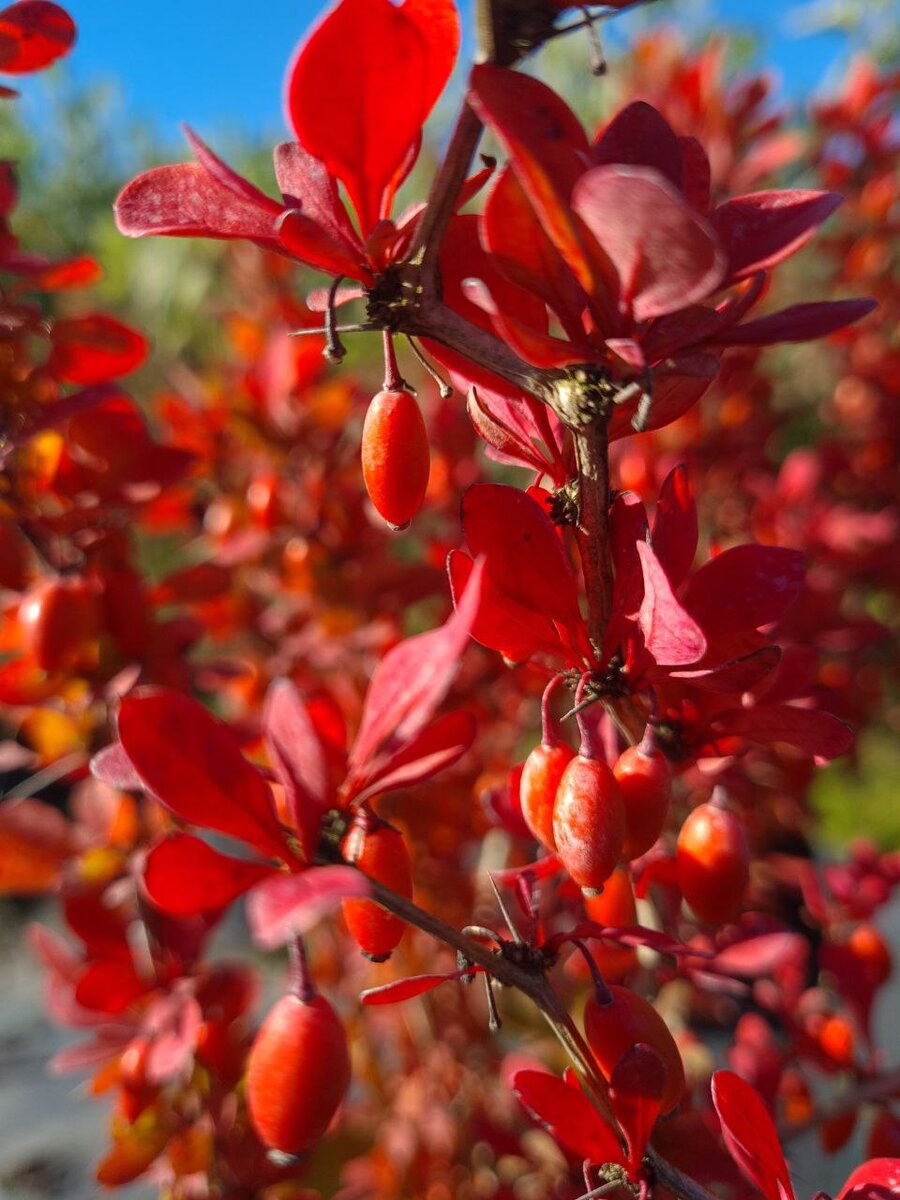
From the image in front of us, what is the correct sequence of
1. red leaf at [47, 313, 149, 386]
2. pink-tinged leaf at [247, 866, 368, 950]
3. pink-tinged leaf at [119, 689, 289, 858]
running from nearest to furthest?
pink-tinged leaf at [247, 866, 368, 950]
pink-tinged leaf at [119, 689, 289, 858]
red leaf at [47, 313, 149, 386]

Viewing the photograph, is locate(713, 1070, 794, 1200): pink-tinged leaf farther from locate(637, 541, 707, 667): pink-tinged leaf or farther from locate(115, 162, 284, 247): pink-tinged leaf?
locate(115, 162, 284, 247): pink-tinged leaf

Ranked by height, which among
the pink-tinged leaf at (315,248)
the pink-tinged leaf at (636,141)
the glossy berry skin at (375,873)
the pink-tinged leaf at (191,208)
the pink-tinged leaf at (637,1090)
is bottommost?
the pink-tinged leaf at (637,1090)

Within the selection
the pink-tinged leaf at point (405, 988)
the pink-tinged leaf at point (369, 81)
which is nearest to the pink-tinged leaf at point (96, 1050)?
the pink-tinged leaf at point (405, 988)

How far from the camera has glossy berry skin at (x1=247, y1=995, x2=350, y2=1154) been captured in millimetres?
355

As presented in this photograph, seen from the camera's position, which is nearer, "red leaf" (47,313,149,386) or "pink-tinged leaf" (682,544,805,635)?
"pink-tinged leaf" (682,544,805,635)

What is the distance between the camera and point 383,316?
1.16ft

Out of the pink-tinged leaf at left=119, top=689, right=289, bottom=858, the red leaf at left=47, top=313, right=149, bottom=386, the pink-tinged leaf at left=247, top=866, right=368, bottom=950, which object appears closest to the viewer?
the pink-tinged leaf at left=247, top=866, right=368, bottom=950

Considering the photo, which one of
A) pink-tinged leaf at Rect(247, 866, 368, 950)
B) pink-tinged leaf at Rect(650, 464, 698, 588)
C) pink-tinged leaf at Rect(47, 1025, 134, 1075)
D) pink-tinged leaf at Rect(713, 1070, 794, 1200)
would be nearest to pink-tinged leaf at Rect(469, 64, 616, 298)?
pink-tinged leaf at Rect(650, 464, 698, 588)

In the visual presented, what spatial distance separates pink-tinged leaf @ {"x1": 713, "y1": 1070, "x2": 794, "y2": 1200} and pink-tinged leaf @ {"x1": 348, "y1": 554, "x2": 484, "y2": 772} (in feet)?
0.62

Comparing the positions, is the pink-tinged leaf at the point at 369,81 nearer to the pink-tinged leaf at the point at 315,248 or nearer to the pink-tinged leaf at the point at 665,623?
the pink-tinged leaf at the point at 315,248

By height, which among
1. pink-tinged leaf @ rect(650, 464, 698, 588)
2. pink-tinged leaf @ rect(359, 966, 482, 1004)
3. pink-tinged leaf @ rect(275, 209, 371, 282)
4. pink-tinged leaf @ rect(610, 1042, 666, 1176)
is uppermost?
pink-tinged leaf @ rect(275, 209, 371, 282)

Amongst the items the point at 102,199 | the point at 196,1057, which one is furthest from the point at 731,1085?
the point at 102,199

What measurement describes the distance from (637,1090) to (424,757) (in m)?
0.15

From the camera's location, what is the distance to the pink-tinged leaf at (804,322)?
31 cm
